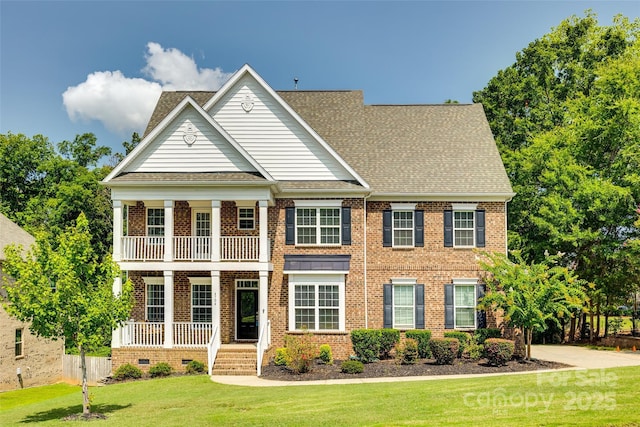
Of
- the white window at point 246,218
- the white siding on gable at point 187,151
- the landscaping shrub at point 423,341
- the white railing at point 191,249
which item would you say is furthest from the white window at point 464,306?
the white siding on gable at point 187,151

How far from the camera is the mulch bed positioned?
66.8 feet

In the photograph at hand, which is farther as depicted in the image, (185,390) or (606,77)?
(606,77)

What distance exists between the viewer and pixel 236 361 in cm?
2191

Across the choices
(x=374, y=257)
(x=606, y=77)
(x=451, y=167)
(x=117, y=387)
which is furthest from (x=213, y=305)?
(x=606, y=77)

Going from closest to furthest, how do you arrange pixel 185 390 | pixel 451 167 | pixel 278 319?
pixel 185 390 → pixel 278 319 → pixel 451 167

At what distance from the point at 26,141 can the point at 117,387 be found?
3262cm

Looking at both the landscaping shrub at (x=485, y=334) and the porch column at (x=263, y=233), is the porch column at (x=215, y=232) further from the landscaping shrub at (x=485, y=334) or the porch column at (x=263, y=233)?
the landscaping shrub at (x=485, y=334)

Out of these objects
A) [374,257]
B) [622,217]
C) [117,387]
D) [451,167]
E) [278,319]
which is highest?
[451,167]

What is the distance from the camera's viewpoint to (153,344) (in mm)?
22953

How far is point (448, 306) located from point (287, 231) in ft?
24.1

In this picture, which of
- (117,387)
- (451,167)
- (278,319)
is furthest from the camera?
(451,167)

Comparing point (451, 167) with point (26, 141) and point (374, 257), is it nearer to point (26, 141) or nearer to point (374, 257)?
point (374, 257)

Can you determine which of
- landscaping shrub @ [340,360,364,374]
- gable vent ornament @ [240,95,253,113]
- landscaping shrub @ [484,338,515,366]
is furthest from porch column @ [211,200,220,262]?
landscaping shrub @ [484,338,515,366]

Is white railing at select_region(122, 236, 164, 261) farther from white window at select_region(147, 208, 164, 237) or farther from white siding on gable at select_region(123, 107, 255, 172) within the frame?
white siding on gable at select_region(123, 107, 255, 172)
